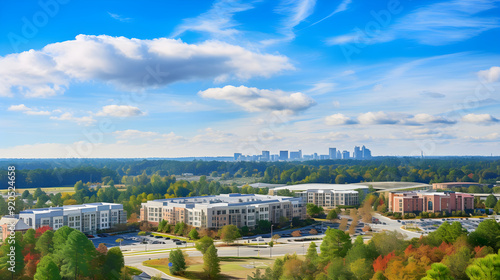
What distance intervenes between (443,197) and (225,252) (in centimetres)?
3159

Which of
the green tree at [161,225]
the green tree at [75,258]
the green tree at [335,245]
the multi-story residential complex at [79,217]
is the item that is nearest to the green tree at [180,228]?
the green tree at [161,225]

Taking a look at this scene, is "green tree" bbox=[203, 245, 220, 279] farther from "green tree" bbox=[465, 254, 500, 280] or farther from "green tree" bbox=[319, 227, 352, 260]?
"green tree" bbox=[465, 254, 500, 280]

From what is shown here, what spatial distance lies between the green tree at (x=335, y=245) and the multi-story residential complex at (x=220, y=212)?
17.4 m

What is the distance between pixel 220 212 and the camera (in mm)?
41938

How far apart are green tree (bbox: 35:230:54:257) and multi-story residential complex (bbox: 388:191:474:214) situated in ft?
133

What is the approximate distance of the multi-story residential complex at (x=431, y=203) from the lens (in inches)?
2094

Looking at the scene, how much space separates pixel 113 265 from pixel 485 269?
1721 cm

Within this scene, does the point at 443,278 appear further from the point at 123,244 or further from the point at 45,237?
the point at 123,244

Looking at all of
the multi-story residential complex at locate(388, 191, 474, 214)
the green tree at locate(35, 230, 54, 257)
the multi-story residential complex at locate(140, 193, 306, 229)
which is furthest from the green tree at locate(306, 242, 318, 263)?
the multi-story residential complex at locate(388, 191, 474, 214)

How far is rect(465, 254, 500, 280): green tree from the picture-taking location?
685 inches

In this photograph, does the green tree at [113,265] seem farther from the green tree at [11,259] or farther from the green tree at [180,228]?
A: the green tree at [180,228]

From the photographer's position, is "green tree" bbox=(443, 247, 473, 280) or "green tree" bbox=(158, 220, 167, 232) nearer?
"green tree" bbox=(443, 247, 473, 280)

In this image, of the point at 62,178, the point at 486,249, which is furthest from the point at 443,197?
the point at 62,178

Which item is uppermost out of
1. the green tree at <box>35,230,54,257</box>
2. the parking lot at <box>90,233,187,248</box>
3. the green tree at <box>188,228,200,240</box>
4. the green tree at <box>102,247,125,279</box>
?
the green tree at <box>35,230,54,257</box>
